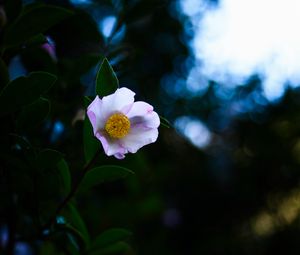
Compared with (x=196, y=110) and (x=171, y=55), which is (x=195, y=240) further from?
(x=171, y=55)

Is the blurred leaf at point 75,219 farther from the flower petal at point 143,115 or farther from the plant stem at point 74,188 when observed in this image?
the flower petal at point 143,115

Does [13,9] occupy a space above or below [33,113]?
above

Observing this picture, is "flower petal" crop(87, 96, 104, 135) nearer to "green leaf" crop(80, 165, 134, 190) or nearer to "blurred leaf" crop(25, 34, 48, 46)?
"green leaf" crop(80, 165, 134, 190)

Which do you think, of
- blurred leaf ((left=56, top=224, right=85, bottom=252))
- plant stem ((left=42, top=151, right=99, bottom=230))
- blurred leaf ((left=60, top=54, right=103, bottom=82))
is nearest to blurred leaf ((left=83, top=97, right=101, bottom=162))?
plant stem ((left=42, top=151, right=99, bottom=230))

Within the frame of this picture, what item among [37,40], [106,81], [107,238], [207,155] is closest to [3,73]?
[37,40]

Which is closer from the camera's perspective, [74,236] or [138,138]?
[138,138]

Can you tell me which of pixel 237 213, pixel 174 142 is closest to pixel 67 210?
pixel 174 142

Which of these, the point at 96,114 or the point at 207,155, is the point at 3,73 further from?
the point at 207,155

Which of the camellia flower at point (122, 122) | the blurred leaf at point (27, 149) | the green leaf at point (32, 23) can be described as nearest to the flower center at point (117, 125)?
the camellia flower at point (122, 122)
